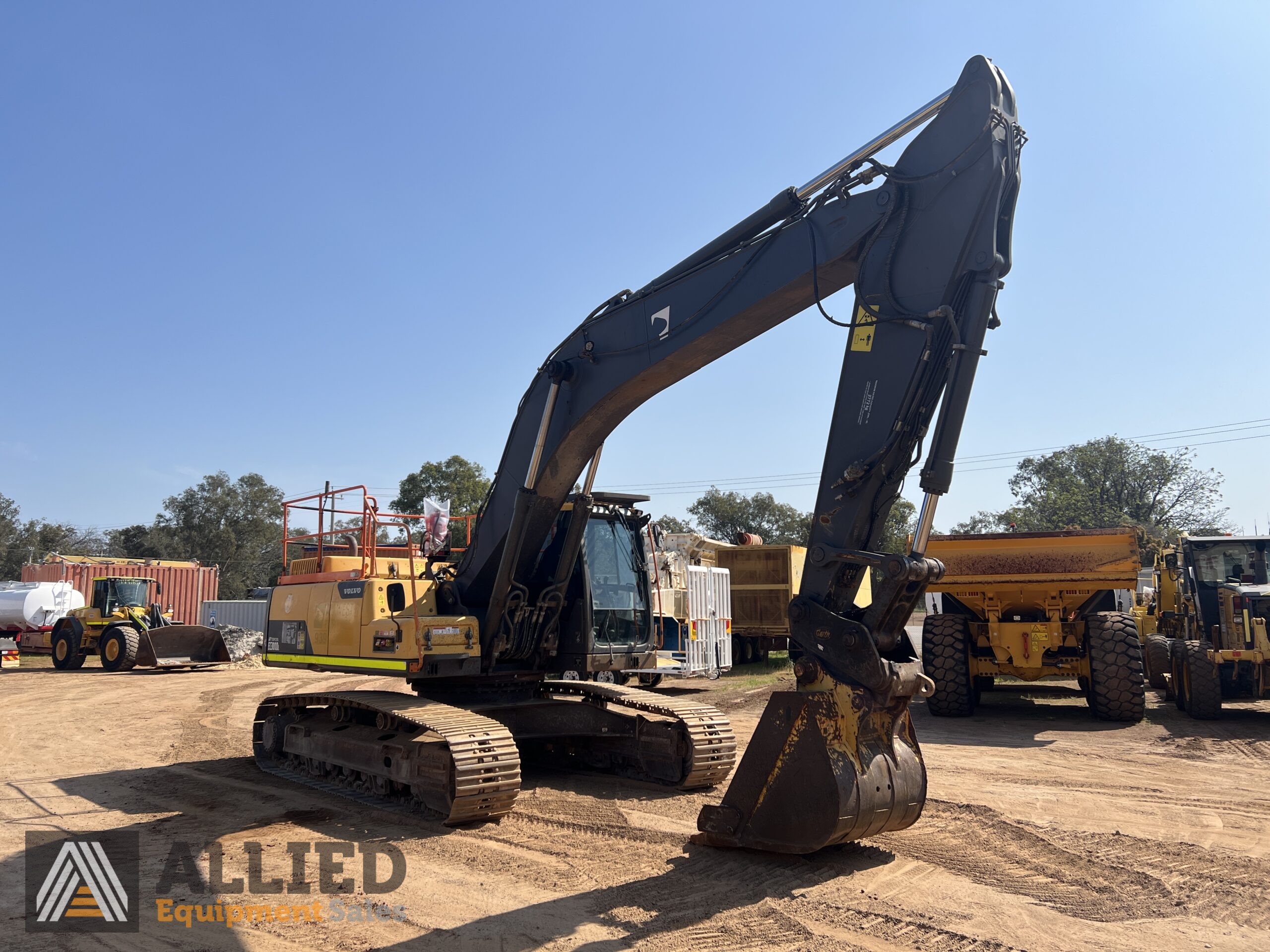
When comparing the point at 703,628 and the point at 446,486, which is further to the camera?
the point at 446,486

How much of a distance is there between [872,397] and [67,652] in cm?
2481

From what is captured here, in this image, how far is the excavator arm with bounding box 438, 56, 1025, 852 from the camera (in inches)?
204

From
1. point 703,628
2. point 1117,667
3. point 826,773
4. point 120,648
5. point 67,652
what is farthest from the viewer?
point 67,652

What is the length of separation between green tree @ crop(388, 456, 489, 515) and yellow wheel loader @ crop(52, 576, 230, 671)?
18889 millimetres

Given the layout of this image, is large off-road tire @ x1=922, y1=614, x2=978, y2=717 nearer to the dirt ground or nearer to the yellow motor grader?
the dirt ground

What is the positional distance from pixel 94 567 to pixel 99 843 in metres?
28.2

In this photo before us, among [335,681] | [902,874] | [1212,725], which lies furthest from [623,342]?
[335,681]

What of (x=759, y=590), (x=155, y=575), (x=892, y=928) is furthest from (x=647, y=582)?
(x=155, y=575)

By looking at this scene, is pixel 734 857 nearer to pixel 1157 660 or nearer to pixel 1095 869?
pixel 1095 869

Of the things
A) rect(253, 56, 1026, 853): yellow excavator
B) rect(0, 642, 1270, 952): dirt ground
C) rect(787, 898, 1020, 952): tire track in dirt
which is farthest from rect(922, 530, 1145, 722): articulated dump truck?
rect(787, 898, 1020, 952): tire track in dirt

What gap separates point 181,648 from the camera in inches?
893

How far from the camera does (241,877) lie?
568cm

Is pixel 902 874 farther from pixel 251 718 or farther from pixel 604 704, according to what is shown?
pixel 251 718

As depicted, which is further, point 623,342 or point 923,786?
point 623,342
